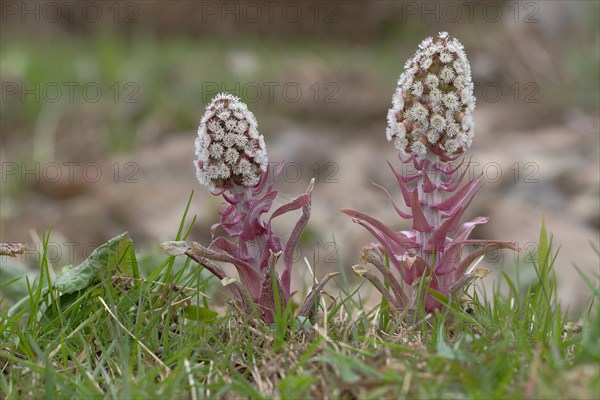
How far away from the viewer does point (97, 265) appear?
2656 millimetres

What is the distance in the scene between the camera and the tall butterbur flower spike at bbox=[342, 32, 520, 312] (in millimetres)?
2365

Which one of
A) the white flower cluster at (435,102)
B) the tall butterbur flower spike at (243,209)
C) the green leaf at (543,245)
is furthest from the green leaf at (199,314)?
the green leaf at (543,245)

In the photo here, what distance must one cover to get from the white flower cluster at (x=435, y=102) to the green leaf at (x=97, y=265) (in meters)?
0.99

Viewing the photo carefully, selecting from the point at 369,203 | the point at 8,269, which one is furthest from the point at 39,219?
the point at 8,269

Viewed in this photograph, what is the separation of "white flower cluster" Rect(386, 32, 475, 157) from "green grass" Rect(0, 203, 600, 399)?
0.47 metres

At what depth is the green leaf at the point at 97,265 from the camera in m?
2.61

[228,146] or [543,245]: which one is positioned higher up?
[228,146]

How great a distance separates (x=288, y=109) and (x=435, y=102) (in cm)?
662

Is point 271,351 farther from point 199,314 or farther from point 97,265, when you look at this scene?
point 97,265
